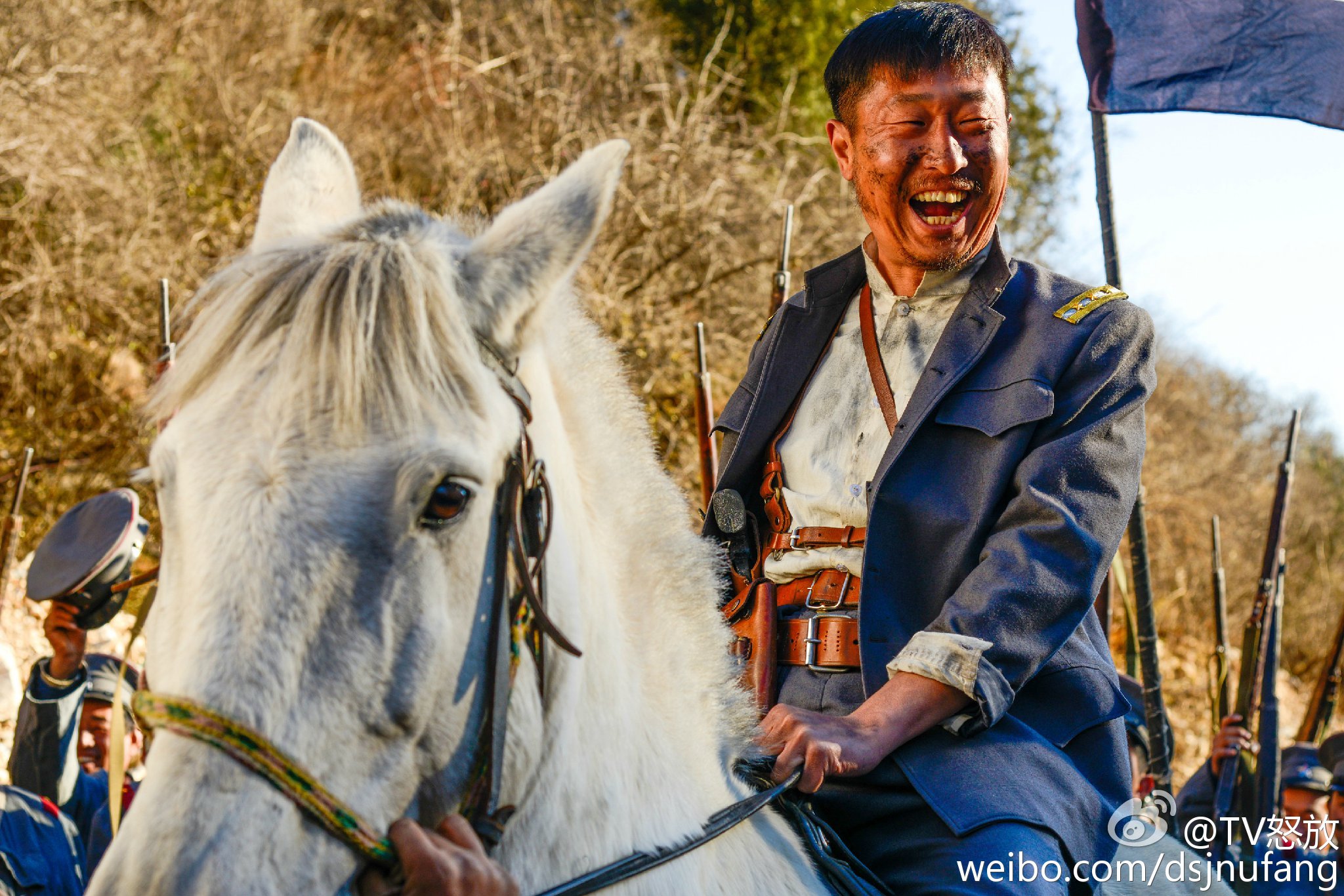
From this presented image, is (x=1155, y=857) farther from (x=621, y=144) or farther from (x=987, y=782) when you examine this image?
(x=621, y=144)

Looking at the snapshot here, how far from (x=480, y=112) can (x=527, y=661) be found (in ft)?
39.0

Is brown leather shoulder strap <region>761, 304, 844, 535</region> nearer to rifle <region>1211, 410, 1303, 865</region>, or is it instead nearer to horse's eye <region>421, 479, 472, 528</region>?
horse's eye <region>421, 479, 472, 528</region>

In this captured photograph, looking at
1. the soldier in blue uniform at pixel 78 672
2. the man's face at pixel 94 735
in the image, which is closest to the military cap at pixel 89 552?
the soldier in blue uniform at pixel 78 672

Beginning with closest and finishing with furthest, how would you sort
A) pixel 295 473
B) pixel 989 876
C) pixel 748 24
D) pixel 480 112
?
1. pixel 295 473
2. pixel 989 876
3. pixel 480 112
4. pixel 748 24

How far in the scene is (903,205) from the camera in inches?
113

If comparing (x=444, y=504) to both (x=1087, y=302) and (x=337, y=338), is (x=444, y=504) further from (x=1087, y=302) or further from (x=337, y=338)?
(x=1087, y=302)

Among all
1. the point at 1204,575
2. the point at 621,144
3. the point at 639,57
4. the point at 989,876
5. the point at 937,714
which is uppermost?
the point at 639,57

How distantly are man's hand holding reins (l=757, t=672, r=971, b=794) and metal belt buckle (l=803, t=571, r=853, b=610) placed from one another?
1.09ft

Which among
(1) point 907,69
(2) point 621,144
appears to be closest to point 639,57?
(1) point 907,69

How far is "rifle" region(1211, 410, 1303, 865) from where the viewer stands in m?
7.69

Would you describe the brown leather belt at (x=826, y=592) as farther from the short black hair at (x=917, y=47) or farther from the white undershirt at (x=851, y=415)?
the short black hair at (x=917, y=47)

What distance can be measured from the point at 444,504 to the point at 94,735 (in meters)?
5.38

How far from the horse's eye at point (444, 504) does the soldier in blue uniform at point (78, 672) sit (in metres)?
1.47

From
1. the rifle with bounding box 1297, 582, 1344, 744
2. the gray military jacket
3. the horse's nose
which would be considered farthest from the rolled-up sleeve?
the rifle with bounding box 1297, 582, 1344, 744
